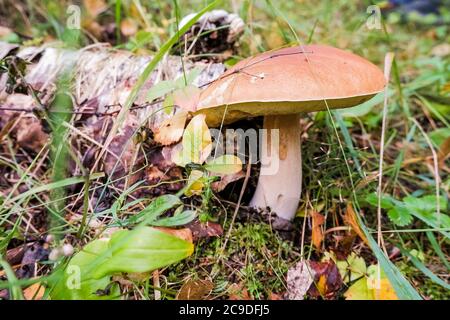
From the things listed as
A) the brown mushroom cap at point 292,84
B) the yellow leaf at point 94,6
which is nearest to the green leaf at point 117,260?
→ the brown mushroom cap at point 292,84

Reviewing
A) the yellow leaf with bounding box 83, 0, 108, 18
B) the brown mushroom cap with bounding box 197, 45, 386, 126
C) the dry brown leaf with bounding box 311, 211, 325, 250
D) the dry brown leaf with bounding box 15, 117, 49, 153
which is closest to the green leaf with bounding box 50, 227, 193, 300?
the brown mushroom cap with bounding box 197, 45, 386, 126

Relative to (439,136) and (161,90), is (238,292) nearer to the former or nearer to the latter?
(161,90)

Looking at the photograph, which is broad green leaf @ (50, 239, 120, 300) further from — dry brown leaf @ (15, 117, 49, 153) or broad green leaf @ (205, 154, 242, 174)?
dry brown leaf @ (15, 117, 49, 153)

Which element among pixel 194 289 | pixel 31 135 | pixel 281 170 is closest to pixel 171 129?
pixel 281 170

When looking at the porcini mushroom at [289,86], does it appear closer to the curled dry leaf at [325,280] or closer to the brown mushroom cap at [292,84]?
the brown mushroom cap at [292,84]

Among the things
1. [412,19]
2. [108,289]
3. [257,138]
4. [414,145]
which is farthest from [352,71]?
[412,19]
